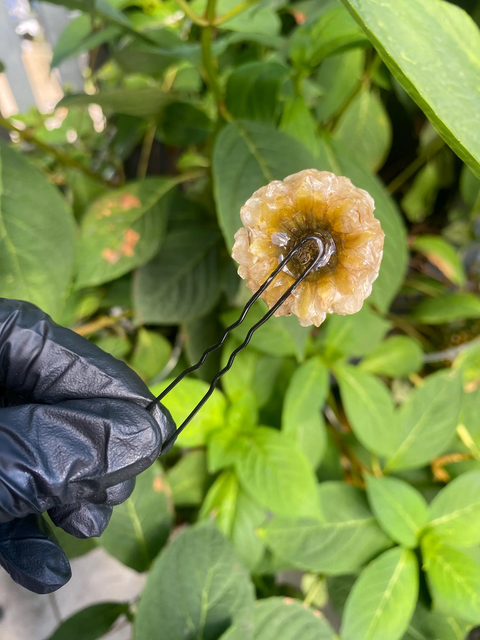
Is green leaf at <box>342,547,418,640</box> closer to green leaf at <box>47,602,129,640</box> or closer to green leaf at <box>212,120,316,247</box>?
green leaf at <box>47,602,129,640</box>

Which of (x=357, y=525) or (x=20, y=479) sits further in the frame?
(x=357, y=525)

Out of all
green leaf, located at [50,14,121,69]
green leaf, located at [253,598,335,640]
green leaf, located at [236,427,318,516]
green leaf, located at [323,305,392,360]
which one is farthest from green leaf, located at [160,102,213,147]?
green leaf, located at [253,598,335,640]

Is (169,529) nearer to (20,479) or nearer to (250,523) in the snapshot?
(250,523)

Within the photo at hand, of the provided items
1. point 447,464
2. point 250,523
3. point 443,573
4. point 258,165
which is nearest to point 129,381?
point 258,165

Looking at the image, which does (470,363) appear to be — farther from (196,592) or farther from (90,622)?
(90,622)

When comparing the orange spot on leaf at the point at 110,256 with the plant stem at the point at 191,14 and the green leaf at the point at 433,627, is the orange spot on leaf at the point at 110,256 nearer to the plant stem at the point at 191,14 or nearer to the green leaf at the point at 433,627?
the plant stem at the point at 191,14

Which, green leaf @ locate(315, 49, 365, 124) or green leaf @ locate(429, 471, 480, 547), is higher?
green leaf @ locate(315, 49, 365, 124)

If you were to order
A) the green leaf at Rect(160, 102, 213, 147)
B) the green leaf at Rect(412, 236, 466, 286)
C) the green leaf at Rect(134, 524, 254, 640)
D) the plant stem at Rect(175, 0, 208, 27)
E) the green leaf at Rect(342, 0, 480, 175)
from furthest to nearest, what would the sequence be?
the green leaf at Rect(412, 236, 466, 286), the green leaf at Rect(160, 102, 213, 147), the green leaf at Rect(134, 524, 254, 640), the plant stem at Rect(175, 0, 208, 27), the green leaf at Rect(342, 0, 480, 175)
